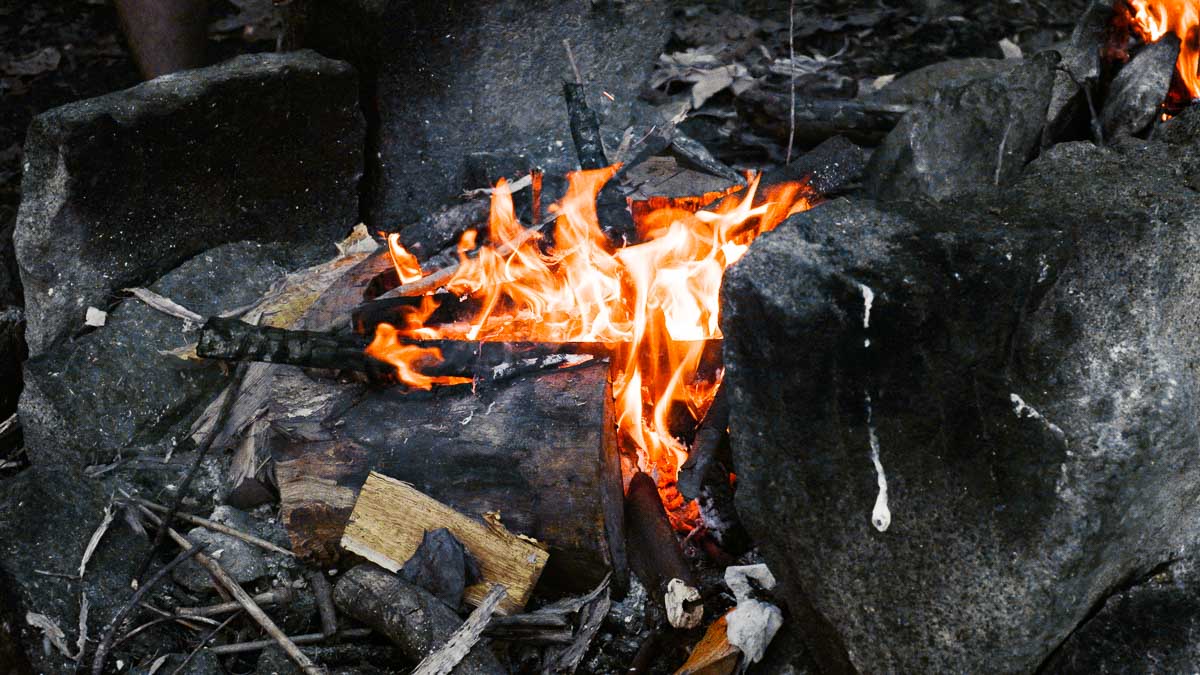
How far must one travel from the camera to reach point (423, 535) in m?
2.94

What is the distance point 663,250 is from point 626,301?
23cm

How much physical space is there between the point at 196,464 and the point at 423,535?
98cm

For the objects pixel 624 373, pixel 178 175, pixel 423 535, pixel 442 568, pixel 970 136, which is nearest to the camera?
pixel 442 568

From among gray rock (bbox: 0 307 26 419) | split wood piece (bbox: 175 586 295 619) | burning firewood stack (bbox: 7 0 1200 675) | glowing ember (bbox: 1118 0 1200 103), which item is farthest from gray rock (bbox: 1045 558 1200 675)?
gray rock (bbox: 0 307 26 419)

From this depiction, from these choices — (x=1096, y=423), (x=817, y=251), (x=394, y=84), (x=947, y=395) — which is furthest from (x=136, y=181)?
(x=1096, y=423)

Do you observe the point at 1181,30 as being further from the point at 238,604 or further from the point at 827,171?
the point at 238,604

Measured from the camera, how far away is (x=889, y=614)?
2.18 metres

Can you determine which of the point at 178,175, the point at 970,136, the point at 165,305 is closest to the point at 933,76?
the point at 970,136

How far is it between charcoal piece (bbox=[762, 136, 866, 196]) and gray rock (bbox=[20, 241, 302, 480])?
2.32m

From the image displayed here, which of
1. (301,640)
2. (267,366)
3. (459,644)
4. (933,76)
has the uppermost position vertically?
(933,76)

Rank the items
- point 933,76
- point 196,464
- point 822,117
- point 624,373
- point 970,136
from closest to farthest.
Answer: point 624,373
point 196,464
point 970,136
point 822,117
point 933,76

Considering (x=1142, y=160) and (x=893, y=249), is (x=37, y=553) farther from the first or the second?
(x=1142, y=160)

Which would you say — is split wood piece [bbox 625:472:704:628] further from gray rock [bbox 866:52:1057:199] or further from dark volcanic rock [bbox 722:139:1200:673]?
gray rock [bbox 866:52:1057:199]

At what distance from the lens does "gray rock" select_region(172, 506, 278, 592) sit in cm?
311
